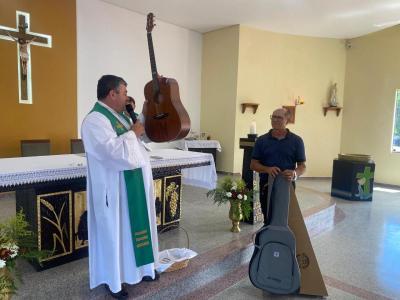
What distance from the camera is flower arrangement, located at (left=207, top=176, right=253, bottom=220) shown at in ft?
10.6

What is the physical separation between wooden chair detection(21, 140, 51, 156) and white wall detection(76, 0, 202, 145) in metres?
0.76

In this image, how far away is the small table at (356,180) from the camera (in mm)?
5305

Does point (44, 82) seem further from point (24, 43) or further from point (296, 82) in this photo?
point (296, 82)

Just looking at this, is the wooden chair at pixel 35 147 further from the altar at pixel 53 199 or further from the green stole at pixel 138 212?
the green stole at pixel 138 212

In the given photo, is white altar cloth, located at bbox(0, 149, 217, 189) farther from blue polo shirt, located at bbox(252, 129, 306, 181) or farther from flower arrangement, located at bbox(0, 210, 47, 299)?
blue polo shirt, located at bbox(252, 129, 306, 181)

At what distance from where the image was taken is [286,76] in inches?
272

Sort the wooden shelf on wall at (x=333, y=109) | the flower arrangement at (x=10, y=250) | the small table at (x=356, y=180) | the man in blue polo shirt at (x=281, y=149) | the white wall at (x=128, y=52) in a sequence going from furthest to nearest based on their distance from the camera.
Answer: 1. the wooden shelf on wall at (x=333, y=109)
2. the small table at (x=356, y=180)
3. the white wall at (x=128, y=52)
4. the man in blue polo shirt at (x=281, y=149)
5. the flower arrangement at (x=10, y=250)

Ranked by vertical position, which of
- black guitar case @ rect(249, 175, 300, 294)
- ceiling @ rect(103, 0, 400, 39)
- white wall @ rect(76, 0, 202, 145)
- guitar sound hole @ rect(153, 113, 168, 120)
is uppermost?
ceiling @ rect(103, 0, 400, 39)

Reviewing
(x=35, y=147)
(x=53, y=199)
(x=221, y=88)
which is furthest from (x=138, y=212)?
(x=221, y=88)

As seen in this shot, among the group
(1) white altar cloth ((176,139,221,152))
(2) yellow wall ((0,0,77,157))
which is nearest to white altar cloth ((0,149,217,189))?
(2) yellow wall ((0,0,77,157))

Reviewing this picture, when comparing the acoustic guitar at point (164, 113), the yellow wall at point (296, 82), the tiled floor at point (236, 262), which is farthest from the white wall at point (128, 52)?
the acoustic guitar at point (164, 113)

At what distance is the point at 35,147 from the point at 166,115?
116 inches

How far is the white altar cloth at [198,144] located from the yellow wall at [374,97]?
10.2 feet

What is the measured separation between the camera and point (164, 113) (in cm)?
223
